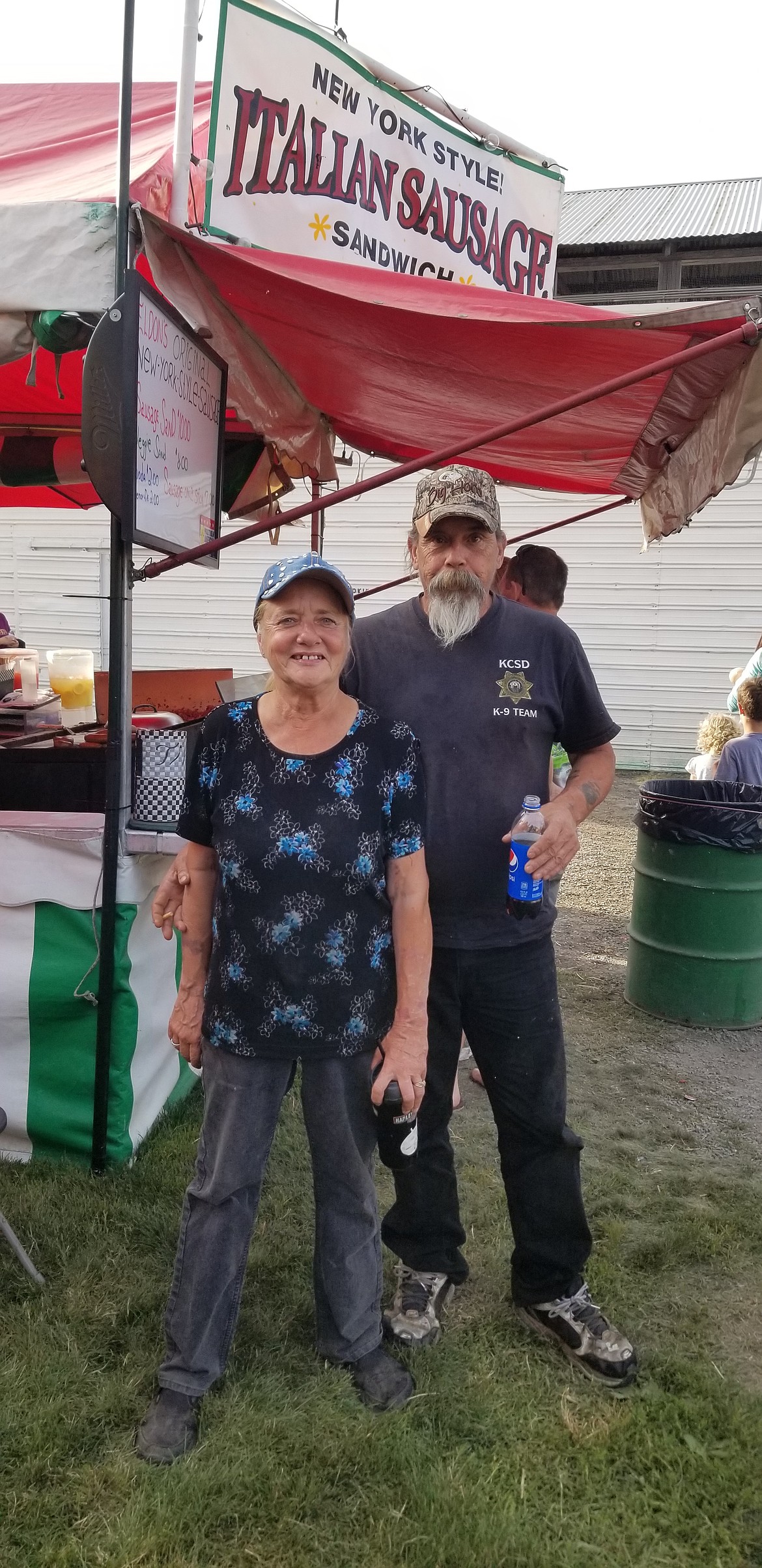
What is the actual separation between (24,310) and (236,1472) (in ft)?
8.81

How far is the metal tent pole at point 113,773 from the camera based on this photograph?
2766 mm

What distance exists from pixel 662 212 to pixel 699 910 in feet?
39.0

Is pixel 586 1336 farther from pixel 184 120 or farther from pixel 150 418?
pixel 184 120

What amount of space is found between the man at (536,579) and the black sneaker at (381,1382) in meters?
2.69

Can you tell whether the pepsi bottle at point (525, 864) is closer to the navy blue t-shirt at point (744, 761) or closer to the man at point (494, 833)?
the man at point (494, 833)

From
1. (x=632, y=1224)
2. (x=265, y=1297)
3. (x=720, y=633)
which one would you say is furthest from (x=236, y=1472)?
(x=720, y=633)

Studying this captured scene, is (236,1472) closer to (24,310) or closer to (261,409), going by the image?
(24,310)

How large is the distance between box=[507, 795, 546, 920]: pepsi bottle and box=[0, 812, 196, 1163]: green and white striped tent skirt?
1.26 metres

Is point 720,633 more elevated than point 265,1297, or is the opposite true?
point 720,633

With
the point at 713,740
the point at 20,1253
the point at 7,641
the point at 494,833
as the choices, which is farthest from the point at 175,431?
the point at 713,740

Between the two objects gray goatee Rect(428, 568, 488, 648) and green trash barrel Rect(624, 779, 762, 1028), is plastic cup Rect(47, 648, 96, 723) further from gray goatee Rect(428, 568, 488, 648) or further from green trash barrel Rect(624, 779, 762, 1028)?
green trash barrel Rect(624, 779, 762, 1028)

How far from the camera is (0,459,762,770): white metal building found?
37.8 feet

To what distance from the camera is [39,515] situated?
12547 mm

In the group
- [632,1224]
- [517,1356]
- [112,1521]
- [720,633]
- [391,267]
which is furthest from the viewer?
[720,633]
